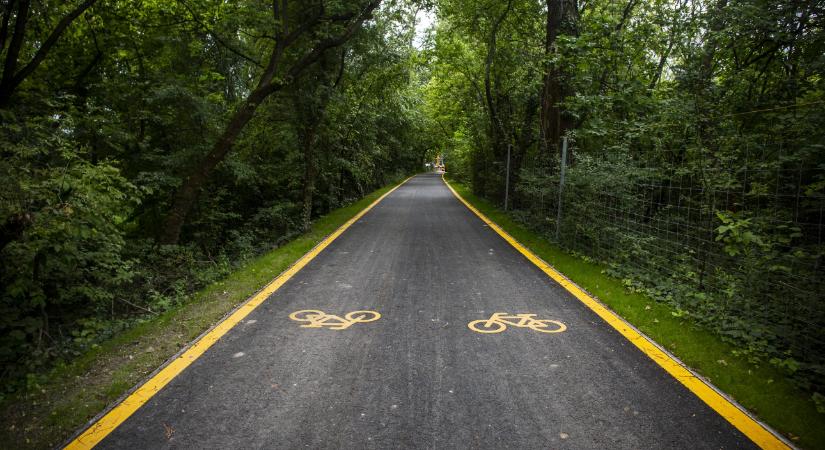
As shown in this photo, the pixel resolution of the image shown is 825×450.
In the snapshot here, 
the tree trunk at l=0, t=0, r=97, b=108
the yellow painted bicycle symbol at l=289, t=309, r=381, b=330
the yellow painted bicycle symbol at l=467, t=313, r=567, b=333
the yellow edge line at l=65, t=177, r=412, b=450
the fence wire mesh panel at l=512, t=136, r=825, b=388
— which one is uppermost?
the tree trunk at l=0, t=0, r=97, b=108

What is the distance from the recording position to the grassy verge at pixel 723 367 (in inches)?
119

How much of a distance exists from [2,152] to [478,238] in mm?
8281

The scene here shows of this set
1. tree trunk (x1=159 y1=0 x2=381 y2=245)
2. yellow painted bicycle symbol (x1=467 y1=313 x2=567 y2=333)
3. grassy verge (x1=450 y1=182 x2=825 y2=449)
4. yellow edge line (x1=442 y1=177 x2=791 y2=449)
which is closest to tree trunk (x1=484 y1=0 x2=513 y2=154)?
tree trunk (x1=159 y1=0 x2=381 y2=245)

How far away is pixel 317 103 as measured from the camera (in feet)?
37.0

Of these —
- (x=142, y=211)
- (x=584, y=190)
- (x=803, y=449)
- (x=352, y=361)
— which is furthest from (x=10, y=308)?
(x=584, y=190)

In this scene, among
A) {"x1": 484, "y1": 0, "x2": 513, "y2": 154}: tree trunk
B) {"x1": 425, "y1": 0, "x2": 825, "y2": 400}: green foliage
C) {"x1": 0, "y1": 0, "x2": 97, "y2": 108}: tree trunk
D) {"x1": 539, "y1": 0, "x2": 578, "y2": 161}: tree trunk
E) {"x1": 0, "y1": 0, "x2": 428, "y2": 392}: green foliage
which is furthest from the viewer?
{"x1": 484, "y1": 0, "x2": 513, "y2": 154}: tree trunk

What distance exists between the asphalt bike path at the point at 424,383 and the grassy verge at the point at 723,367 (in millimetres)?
332

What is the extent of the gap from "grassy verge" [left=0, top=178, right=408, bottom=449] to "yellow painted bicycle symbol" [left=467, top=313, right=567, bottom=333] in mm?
2876

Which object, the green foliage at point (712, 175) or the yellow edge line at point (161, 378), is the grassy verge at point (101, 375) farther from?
the green foliage at point (712, 175)

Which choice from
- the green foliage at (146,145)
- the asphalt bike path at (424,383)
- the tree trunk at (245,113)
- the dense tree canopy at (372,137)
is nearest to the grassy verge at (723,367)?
the dense tree canopy at (372,137)

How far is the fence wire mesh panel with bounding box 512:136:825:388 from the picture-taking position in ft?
12.9

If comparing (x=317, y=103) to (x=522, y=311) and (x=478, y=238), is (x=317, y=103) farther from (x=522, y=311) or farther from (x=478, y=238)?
(x=522, y=311)

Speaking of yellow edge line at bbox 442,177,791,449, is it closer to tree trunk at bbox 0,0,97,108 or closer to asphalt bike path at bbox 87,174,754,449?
asphalt bike path at bbox 87,174,754,449

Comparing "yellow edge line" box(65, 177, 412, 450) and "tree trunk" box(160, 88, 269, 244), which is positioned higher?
"tree trunk" box(160, 88, 269, 244)
